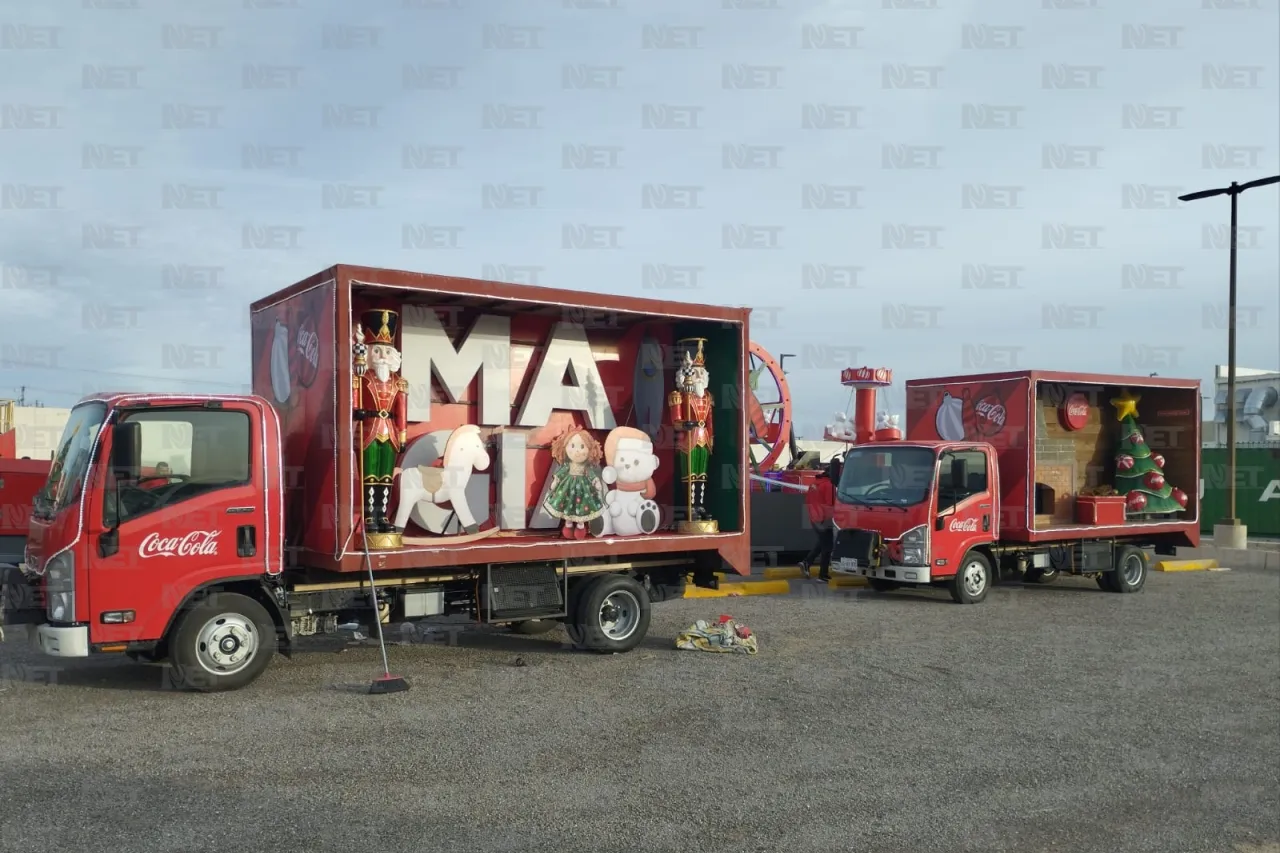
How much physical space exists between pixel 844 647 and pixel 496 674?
362cm

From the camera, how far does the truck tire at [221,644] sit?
7.52 meters

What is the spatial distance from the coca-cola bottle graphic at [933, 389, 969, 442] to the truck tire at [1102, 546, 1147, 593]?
3225mm

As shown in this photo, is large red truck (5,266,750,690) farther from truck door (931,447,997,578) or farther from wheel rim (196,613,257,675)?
truck door (931,447,997,578)

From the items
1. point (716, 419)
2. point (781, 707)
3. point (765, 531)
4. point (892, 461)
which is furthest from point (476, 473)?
point (765, 531)

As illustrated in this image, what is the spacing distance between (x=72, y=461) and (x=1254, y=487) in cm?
2662

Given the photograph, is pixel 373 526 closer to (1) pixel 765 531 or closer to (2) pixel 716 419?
(2) pixel 716 419

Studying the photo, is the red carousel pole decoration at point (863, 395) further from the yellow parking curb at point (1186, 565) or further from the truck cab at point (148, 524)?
the truck cab at point (148, 524)

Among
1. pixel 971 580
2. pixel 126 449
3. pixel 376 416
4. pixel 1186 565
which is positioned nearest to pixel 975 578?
→ pixel 971 580

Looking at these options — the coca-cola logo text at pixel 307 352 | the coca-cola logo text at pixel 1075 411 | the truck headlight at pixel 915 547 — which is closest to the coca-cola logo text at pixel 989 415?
the coca-cola logo text at pixel 1075 411

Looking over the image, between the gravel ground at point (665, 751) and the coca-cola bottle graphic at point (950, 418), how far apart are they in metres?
5.22

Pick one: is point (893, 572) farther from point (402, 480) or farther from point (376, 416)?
point (376, 416)

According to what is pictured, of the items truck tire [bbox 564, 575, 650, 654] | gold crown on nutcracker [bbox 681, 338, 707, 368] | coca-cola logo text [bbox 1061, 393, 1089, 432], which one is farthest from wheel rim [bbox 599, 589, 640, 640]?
coca-cola logo text [bbox 1061, 393, 1089, 432]

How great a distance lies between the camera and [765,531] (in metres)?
17.9

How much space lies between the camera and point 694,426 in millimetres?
10227
